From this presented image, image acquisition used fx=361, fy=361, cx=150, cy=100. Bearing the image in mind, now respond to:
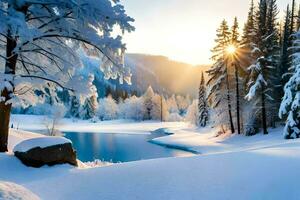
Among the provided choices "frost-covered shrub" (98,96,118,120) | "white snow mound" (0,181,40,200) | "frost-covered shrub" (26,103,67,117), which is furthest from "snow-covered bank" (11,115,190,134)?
"white snow mound" (0,181,40,200)

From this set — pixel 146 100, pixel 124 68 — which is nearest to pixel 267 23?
pixel 124 68

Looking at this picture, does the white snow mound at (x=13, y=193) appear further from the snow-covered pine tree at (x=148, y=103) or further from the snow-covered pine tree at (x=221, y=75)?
the snow-covered pine tree at (x=148, y=103)

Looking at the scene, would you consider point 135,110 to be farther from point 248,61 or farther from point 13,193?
point 13,193

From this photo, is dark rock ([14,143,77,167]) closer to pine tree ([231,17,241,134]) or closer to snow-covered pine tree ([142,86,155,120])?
pine tree ([231,17,241,134])

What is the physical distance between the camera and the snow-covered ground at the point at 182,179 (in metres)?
7.24

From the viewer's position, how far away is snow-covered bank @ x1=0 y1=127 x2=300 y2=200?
23.7 ft

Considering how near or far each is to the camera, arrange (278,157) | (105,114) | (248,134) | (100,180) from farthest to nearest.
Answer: (105,114), (248,134), (278,157), (100,180)

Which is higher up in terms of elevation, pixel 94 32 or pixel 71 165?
pixel 94 32

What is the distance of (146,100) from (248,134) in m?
62.1

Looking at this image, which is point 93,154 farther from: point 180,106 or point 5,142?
point 180,106

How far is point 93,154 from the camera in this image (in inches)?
1444

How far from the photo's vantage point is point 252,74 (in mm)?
33000

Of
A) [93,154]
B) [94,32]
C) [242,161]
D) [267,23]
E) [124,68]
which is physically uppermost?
[267,23]

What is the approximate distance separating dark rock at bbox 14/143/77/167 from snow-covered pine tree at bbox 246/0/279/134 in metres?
23.2
